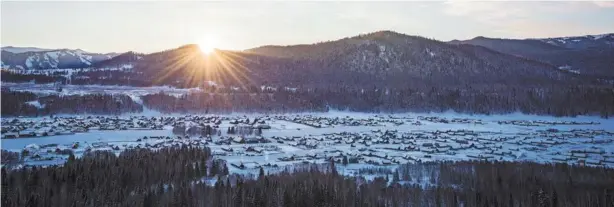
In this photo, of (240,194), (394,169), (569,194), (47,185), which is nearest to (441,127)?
(394,169)

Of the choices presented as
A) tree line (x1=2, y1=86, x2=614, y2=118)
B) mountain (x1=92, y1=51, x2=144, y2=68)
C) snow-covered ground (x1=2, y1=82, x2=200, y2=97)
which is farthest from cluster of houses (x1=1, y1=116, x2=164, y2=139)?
mountain (x1=92, y1=51, x2=144, y2=68)

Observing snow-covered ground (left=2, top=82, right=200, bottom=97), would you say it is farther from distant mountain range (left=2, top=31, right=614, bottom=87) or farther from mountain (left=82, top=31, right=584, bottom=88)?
mountain (left=82, top=31, right=584, bottom=88)

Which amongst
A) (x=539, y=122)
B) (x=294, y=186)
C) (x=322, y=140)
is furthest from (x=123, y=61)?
(x=294, y=186)

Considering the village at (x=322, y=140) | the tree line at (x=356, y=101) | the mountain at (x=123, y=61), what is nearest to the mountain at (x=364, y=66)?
the mountain at (x=123, y=61)

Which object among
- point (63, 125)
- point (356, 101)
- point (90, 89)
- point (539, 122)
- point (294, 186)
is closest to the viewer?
point (294, 186)

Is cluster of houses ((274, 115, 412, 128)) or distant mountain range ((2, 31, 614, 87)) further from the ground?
distant mountain range ((2, 31, 614, 87))

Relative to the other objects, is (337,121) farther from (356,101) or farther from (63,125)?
(63,125)

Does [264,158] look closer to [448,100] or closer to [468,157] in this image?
[468,157]

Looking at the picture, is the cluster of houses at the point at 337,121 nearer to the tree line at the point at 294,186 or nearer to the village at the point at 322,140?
the village at the point at 322,140
